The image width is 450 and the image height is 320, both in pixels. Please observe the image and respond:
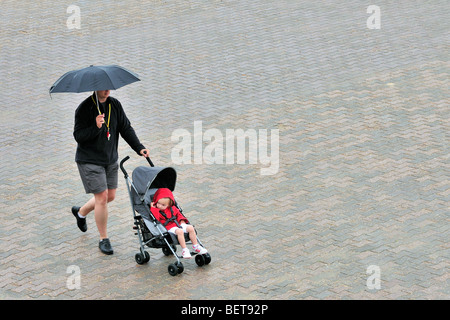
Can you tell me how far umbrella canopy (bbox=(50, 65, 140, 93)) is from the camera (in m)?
7.64

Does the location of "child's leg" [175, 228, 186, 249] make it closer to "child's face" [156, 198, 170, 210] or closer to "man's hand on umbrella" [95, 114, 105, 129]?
"child's face" [156, 198, 170, 210]

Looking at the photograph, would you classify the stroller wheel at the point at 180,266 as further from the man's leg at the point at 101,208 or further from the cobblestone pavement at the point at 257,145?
the man's leg at the point at 101,208

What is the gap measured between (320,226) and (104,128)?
8.92 feet

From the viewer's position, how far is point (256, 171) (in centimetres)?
1014

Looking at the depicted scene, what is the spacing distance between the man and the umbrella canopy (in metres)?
0.19

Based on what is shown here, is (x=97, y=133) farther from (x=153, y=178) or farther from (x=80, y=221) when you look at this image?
(x=80, y=221)

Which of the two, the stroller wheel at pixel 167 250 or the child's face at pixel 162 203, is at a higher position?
the child's face at pixel 162 203

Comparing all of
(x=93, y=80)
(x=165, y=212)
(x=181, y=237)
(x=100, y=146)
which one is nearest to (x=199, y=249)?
(x=181, y=237)

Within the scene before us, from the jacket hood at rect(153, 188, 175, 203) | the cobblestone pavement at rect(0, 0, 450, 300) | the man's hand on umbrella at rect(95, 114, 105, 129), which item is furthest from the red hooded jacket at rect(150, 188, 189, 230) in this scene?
the man's hand on umbrella at rect(95, 114, 105, 129)

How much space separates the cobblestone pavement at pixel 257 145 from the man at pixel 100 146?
0.55m

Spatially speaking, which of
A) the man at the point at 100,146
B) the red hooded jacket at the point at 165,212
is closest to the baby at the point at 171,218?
the red hooded jacket at the point at 165,212

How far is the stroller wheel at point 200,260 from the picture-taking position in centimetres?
789

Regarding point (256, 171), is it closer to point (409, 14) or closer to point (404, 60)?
point (404, 60)

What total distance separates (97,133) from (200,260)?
171 centimetres
